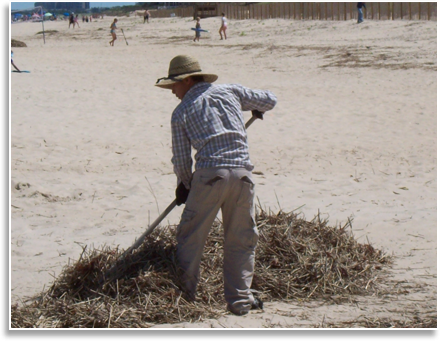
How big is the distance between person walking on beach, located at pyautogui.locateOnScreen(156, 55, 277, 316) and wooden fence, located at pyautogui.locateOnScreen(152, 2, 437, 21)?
21150mm

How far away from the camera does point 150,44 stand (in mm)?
28219

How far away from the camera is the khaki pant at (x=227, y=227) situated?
148 inches

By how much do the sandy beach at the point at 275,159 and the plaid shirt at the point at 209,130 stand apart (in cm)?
94

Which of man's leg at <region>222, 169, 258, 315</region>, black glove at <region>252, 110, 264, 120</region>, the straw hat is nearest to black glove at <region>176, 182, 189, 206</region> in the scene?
man's leg at <region>222, 169, 258, 315</region>

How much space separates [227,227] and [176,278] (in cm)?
46

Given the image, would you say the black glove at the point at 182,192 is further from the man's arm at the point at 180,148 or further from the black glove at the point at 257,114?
the black glove at the point at 257,114

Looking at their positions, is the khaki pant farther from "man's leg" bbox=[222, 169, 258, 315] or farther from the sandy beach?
the sandy beach

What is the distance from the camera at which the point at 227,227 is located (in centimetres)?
397

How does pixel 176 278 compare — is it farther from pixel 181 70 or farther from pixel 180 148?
pixel 181 70

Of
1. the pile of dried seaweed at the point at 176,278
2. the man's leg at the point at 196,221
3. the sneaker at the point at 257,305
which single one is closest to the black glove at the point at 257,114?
the man's leg at the point at 196,221

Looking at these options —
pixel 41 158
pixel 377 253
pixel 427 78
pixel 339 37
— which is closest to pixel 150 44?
pixel 339 37

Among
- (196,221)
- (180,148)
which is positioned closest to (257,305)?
(196,221)

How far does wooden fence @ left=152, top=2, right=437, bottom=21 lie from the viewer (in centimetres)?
2493

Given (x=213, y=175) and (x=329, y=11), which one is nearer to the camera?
(x=213, y=175)
